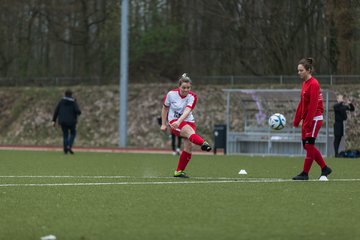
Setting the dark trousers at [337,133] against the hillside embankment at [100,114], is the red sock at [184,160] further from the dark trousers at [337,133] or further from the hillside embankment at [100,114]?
the hillside embankment at [100,114]

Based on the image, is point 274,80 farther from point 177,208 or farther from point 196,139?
point 177,208

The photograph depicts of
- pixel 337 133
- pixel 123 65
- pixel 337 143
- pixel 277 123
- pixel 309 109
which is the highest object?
pixel 123 65

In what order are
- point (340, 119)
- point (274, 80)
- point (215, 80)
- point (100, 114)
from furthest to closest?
point (100, 114) → point (215, 80) → point (274, 80) → point (340, 119)

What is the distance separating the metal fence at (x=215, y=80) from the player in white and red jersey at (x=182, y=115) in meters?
23.8

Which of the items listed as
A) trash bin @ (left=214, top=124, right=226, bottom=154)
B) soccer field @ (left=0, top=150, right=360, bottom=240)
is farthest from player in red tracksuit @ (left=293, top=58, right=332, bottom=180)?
trash bin @ (left=214, top=124, right=226, bottom=154)

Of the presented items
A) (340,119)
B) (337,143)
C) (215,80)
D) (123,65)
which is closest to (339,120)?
(340,119)

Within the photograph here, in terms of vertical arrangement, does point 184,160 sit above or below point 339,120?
below

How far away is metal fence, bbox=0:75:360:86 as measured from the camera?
3928cm

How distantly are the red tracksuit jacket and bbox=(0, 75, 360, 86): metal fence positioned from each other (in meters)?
24.3

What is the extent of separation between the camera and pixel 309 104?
49.7 ft

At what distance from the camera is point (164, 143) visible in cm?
4162

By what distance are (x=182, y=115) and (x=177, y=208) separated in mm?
5567

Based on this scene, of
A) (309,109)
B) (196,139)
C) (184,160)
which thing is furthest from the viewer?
(184,160)

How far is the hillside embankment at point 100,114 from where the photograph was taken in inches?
1679
